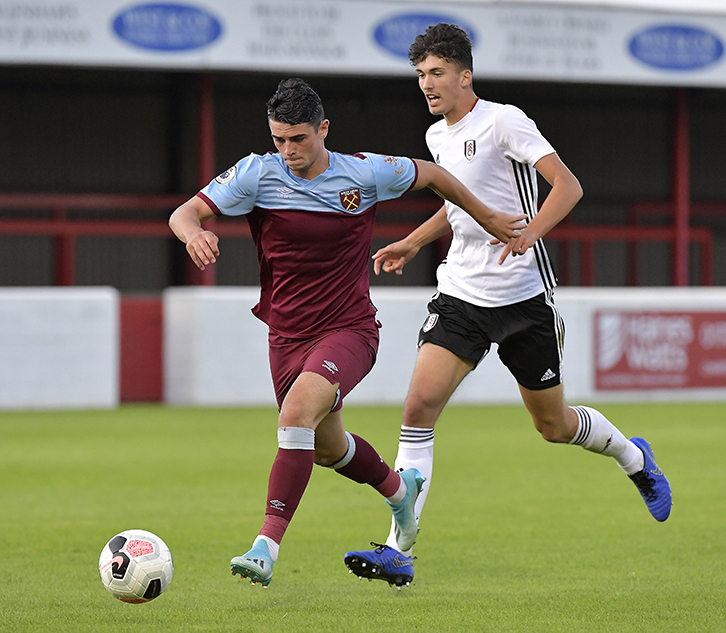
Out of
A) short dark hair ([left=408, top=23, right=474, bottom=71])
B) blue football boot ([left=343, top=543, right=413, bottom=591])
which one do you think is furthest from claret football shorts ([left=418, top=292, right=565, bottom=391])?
short dark hair ([left=408, top=23, right=474, bottom=71])

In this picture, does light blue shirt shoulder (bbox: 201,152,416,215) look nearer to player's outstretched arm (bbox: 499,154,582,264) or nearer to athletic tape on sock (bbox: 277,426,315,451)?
player's outstretched arm (bbox: 499,154,582,264)

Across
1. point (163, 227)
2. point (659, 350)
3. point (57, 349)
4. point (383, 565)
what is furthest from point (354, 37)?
point (383, 565)

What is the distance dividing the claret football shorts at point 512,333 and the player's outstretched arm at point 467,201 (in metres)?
0.53

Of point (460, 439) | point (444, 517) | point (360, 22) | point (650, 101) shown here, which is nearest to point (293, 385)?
point (444, 517)

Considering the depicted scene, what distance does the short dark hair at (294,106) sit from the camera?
4.84 m

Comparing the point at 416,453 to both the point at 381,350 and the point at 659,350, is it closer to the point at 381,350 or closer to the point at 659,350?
the point at 381,350

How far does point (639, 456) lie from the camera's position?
20.7ft

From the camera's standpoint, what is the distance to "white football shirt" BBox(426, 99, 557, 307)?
219 inches

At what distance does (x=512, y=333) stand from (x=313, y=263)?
1.12m

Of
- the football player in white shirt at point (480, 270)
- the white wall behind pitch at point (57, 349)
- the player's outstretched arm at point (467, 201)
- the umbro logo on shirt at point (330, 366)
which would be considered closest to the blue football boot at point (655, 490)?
the football player in white shirt at point (480, 270)

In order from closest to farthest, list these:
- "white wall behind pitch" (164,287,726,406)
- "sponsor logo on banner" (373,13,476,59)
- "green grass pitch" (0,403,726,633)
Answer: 1. "green grass pitch" (0,403,726,633)
2. "white wall behind pitch" (164,287,726,406)
3. "sponsor logo on banner" (373,13,476,59)

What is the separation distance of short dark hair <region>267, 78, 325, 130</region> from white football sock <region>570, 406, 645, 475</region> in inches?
83.4

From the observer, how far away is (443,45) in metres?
5.49

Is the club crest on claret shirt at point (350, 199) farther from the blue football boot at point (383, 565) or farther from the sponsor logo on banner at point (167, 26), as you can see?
the sponsor logo on banner at point (167, 26)
